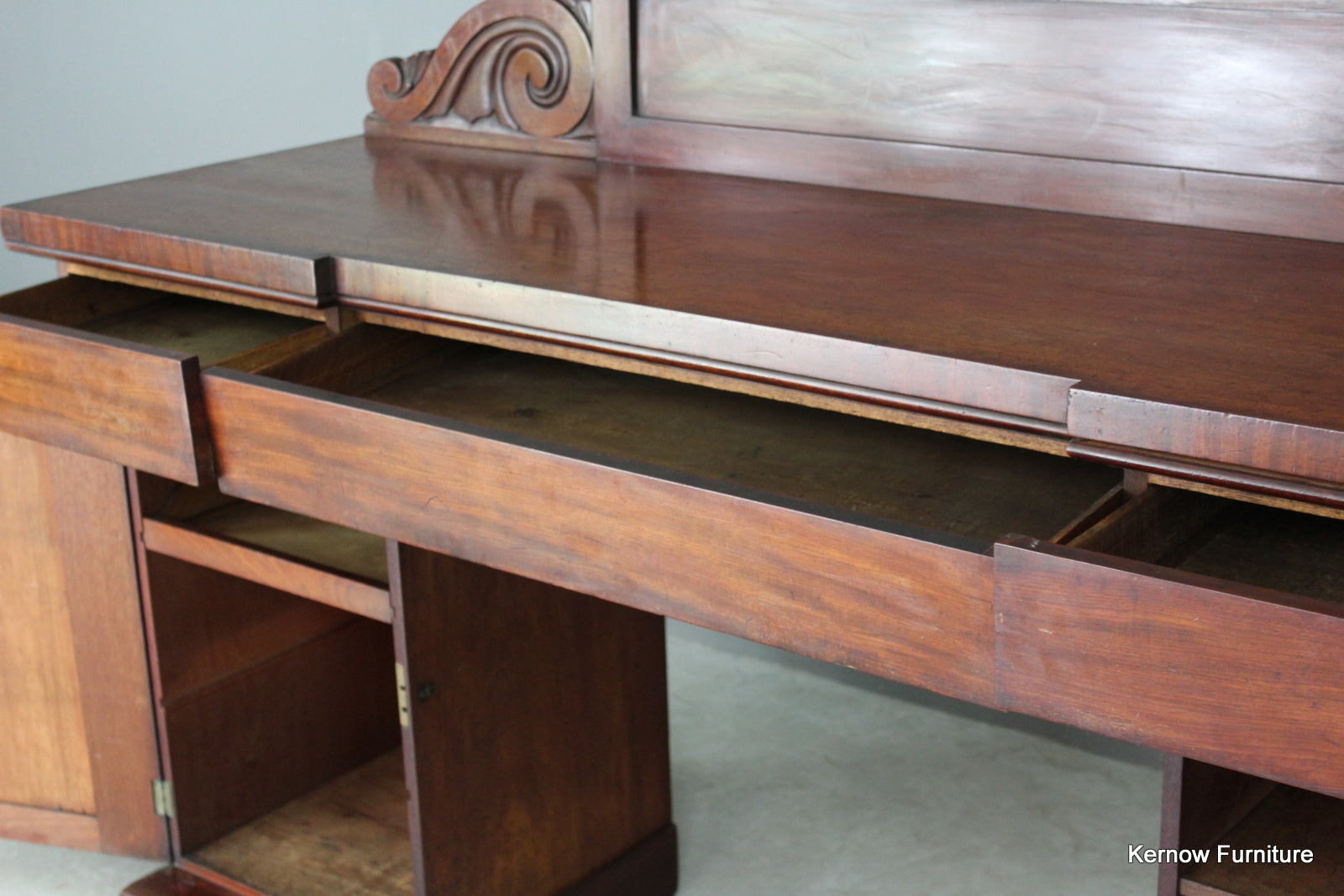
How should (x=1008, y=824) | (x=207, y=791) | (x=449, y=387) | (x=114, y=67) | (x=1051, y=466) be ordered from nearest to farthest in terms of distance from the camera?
(x=1051, y=466), (x=449, y=387), (x=207, y=791), (x=1008, y=824), (x=114, y=67)

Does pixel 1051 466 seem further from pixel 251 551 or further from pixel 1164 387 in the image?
pixel 251 551

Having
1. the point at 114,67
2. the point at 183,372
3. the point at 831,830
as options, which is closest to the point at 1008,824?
the point at 831,830

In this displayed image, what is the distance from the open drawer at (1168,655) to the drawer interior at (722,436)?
0.40ft

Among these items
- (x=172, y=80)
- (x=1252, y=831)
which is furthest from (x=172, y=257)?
(x=172, y=80)

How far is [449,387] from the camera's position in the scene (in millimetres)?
1437

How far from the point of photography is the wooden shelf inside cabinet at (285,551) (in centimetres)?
142

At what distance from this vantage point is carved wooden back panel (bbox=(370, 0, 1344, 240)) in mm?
1333

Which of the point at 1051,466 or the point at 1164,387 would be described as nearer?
the point at 1164,387

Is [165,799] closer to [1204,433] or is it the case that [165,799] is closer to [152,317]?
[152,317]

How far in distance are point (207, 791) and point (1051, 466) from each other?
1.07 metres

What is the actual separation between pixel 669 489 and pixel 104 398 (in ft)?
1.98

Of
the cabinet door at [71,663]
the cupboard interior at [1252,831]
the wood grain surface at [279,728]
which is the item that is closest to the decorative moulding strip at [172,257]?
the cabinet door at [71,663]

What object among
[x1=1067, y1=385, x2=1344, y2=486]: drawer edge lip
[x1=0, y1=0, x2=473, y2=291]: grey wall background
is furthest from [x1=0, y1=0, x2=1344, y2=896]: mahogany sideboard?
[x1=0, y1=0, x2=473, y2=291]: grey wall background

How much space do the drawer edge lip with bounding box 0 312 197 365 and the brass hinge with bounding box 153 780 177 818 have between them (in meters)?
0.58
